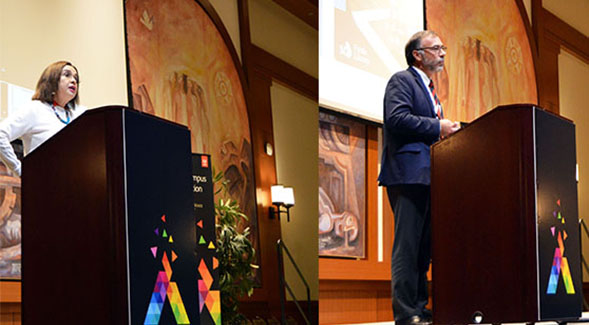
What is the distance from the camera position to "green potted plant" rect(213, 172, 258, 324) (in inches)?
121

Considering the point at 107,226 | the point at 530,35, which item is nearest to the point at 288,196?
the point at 107,226

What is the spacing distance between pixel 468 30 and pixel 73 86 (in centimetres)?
479

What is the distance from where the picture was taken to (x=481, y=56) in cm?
735

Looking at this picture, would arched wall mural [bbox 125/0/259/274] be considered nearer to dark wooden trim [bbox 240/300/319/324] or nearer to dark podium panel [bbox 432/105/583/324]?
dark wooden trim [bbox 240/300/319/324]

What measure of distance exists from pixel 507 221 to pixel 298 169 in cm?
83

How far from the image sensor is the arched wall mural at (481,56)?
670 cm

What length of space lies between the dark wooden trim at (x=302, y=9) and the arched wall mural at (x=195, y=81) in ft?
0.93

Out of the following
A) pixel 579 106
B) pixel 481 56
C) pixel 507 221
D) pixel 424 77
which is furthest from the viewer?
pixel 579 106

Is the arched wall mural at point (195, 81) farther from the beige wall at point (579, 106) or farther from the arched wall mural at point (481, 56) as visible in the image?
the beige wall at point (579, 106)

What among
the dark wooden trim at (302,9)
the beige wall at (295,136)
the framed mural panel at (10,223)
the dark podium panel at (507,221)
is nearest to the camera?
the dark podium panel at (507,221)

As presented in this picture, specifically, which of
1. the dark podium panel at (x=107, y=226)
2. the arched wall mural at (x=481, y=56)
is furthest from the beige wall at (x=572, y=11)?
the dark podium panel at (x=107, y=226)

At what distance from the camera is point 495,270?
2826 millimetres

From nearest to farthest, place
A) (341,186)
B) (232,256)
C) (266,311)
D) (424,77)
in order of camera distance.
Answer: (266,311) → (232,256) → (424,77) → (341,186)

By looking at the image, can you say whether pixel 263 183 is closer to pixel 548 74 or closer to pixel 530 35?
pixel 530 35
